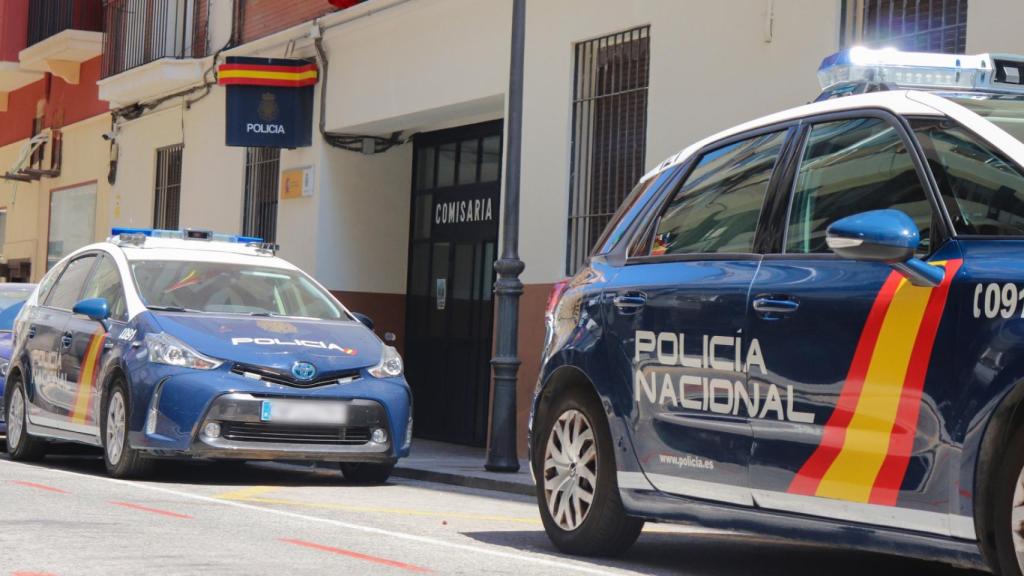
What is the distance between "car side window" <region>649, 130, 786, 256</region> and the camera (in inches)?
261

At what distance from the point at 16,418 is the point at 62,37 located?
46.6 feet

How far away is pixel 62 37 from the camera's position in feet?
86.9

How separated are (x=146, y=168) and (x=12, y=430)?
11.4 m

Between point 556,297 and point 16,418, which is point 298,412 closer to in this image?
point 556,297

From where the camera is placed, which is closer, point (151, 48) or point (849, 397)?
point (849, 397)

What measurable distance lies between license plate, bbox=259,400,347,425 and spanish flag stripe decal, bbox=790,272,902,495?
18.5 feet

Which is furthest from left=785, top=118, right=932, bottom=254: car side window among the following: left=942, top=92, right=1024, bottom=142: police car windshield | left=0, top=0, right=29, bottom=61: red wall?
left=0, top=0, right=29, bottom=61: red wall

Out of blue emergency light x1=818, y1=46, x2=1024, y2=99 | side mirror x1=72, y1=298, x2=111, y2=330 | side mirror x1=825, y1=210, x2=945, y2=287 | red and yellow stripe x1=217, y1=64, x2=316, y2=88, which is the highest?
red and yellow stripe x1=217, y1=64, x2=316, y2=88

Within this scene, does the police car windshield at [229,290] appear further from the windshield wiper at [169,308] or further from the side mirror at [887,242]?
the side mirror at [887,242]

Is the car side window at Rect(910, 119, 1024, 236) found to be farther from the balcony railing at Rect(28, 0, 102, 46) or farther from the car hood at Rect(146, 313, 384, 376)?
the balcony railing at Rect(28, 0, 102, 46)

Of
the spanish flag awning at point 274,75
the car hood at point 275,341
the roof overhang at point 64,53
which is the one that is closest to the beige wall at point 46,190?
the roof overhang at point 64,53

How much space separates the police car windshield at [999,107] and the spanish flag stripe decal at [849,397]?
679mm

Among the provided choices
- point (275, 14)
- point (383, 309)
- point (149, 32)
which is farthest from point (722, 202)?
point (149, 32)

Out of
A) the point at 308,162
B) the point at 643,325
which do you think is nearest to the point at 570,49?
the point at 308,162
